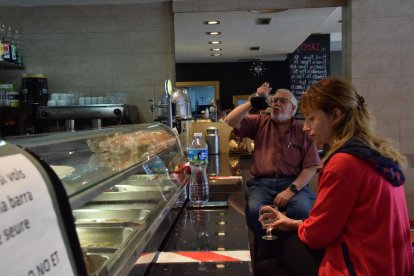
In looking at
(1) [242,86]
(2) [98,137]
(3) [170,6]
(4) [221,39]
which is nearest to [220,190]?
(2) [98,137]

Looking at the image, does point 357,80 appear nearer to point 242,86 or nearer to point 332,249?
point 332,249

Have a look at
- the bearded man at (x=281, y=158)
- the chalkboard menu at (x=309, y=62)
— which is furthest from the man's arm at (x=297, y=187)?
the chalkboard menu at (x=309, y=62)

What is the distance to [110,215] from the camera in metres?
1.76

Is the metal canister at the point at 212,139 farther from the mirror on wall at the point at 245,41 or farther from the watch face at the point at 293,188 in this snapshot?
the watch face at the point at 293,188

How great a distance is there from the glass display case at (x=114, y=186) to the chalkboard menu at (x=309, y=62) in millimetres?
6122

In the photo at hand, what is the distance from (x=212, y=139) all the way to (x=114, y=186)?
3003 millimetres

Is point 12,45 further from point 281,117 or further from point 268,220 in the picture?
point 268,220

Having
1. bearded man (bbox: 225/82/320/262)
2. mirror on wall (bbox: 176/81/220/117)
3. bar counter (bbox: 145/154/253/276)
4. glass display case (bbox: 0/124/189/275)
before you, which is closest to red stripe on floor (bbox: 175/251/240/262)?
bar counter (bbox: 145/154/253/276)

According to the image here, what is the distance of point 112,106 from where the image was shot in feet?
14.6

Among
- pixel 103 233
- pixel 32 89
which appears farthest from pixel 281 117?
pixel 32 89

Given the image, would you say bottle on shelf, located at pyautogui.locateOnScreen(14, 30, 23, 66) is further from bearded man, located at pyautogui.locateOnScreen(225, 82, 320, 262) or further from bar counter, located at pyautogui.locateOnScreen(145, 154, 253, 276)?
bar counter, located at pyautogui.locateOnScreen(145, 154, 253, 276)

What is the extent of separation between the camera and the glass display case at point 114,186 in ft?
3.38

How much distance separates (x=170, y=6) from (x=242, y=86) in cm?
538

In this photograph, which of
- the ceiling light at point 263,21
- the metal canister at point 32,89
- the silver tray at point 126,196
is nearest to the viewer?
the silver tray at point 126,196
